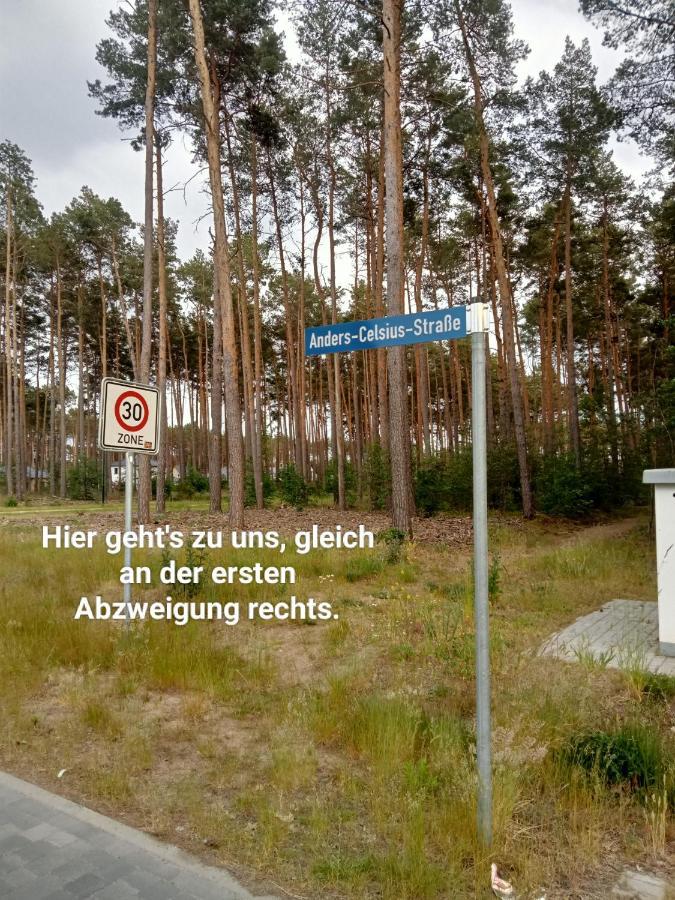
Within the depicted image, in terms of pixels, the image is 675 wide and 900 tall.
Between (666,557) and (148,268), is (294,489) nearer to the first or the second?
(148,268)

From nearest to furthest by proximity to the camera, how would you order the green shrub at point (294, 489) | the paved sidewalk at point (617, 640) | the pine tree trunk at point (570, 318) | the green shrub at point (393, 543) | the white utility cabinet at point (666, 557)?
1. the paved sidewalk at point (617, 640)
2. the white utility cabinet at point (666, 557)
3. the green shrub at point (393, 543)
4. the pine tree trunk at point (570, 318)
5. the green shrub at point (294, 489)

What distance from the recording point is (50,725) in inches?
184

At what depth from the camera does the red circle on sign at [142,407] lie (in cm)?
662

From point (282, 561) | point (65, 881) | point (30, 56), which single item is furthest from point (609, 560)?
point (30, 56)

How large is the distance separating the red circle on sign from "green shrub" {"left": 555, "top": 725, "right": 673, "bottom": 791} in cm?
545

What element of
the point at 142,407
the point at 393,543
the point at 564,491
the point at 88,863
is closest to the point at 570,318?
the point at 564,491

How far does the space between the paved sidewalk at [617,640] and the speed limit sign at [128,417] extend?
5.10 meters

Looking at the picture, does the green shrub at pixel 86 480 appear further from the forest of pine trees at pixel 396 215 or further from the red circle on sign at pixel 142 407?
the red circle on sign at pixel 142 407

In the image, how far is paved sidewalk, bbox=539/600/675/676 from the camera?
544 cm

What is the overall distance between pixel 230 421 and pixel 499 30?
1376 centimetres

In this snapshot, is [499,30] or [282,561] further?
[499,30]

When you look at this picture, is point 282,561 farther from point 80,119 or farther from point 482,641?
point 80,119

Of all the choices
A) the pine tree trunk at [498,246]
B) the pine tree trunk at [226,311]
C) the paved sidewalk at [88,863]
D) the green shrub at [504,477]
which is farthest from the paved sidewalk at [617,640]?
the green shrub at [504,477]

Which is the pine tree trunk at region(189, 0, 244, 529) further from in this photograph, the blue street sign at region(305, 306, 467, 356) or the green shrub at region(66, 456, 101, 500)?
the green shrub at region(66, 456, 101, 500)
